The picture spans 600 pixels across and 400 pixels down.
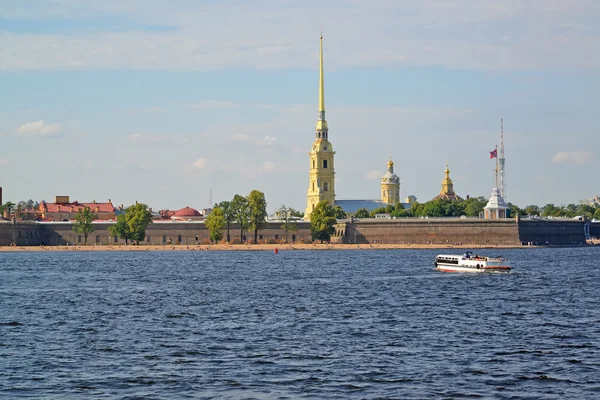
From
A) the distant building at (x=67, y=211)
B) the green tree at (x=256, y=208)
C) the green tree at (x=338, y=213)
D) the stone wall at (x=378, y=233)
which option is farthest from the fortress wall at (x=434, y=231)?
the distant building at (x=67, y=211)

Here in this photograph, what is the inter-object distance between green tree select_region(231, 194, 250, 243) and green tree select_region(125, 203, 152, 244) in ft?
40.1

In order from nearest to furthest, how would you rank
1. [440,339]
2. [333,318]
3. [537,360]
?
[537,360] → [440,339] → [333,318]

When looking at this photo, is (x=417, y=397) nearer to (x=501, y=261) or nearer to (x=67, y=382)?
(x=67, y=382)

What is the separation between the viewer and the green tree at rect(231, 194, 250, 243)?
14500 centimetres

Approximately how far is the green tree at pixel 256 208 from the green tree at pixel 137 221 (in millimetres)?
14524

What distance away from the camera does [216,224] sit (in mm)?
143000

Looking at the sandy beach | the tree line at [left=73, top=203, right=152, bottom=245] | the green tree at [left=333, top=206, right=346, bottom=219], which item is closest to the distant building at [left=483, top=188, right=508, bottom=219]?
the sandy beach

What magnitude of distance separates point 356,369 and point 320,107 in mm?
151218

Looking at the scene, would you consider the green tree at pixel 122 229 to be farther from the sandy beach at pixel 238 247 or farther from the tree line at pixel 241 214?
the tree line at pixel 241 214

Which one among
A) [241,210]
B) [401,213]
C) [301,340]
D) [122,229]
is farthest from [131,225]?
[301,340]

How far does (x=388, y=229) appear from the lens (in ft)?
490

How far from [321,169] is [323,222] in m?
32.7

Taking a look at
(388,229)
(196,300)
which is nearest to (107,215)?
(388,229)

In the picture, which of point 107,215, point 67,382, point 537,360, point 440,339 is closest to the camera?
point 67,382
